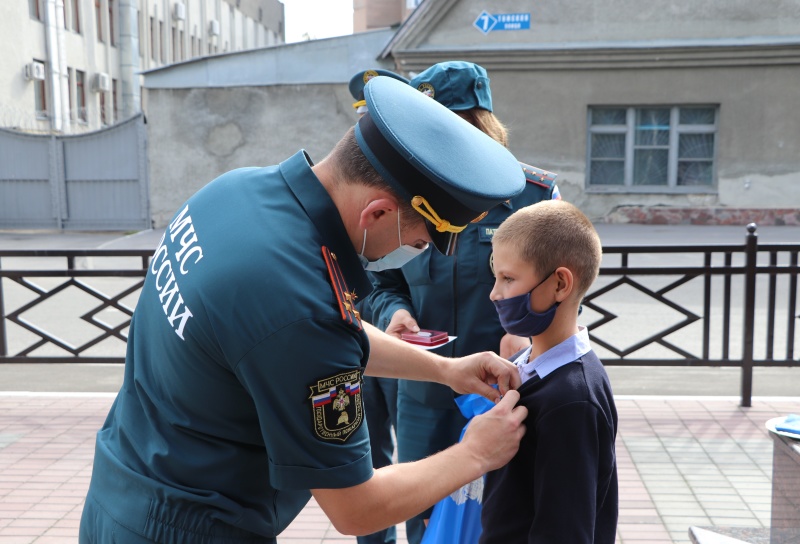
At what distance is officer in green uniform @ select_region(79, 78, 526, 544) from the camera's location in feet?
4.59

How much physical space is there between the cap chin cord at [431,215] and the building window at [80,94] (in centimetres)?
2959

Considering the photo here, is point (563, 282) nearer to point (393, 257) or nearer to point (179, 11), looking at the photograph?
point (393, 257)

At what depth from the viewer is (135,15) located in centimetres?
3103

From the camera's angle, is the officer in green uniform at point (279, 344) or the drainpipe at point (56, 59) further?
the drainpipe at point (56, 59)

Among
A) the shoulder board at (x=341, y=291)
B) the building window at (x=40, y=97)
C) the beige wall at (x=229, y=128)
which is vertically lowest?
the shoulder board at (x=341, y=291)

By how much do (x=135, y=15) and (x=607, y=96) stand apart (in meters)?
21.2

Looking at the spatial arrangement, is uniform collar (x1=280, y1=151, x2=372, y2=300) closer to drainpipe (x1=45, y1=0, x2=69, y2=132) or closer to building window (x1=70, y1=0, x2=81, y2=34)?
drainpipe (x1=45, y1=0, x2=69, y2=132)

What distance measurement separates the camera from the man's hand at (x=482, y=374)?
212cm

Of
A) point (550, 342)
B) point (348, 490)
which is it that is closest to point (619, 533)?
point (550, 342)

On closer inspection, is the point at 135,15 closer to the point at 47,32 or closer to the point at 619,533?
the point at 47,32

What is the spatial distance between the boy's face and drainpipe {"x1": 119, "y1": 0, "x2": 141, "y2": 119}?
103 ft

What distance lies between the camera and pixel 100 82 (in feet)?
93.8

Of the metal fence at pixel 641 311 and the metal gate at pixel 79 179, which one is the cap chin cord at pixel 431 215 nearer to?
the metal fence at pixel 641 311

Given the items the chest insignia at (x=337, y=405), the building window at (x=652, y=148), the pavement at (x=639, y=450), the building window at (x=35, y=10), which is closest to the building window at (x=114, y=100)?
the building window at (x=35, y=10)
